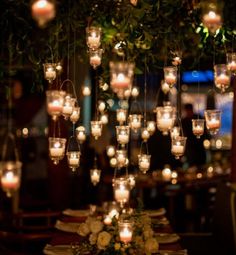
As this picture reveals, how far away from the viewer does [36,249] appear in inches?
266

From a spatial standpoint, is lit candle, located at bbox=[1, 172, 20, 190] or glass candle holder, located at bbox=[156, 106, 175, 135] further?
glass candle holder, located at bbox=[156, 106, 175, 135]

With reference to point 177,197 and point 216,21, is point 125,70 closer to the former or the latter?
point 216,21

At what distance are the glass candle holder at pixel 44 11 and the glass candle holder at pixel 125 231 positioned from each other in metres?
1.43

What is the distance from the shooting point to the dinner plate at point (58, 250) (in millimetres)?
4531

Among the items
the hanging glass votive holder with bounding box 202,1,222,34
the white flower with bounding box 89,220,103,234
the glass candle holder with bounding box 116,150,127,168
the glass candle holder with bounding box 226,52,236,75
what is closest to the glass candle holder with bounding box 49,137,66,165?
the white flower with bounding box 89,220,103,234

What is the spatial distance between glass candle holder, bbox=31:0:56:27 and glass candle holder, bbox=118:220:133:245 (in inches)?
56.2

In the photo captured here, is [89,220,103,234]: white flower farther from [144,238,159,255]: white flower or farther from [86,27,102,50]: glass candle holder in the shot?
[86,27,102,50]: glass candle holder

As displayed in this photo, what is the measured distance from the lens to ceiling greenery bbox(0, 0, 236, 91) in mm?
4680

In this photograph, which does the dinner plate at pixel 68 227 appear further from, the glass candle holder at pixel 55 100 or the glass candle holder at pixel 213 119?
the glass candle holder at pixel 55 100

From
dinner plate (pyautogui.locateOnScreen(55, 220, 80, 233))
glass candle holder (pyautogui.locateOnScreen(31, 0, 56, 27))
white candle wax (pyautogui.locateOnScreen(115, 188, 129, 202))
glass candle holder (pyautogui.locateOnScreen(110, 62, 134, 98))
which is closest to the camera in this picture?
glass candle holder (pyautogui.locateOnScreen(31, 0, 56, 27))

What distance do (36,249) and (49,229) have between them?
413 millimetres

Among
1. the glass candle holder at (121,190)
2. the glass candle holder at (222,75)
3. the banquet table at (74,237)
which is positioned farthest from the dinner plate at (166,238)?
the glass candle holder at (222,75)

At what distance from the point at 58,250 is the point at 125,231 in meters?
0.98

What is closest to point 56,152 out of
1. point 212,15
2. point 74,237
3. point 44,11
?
point 74,237
